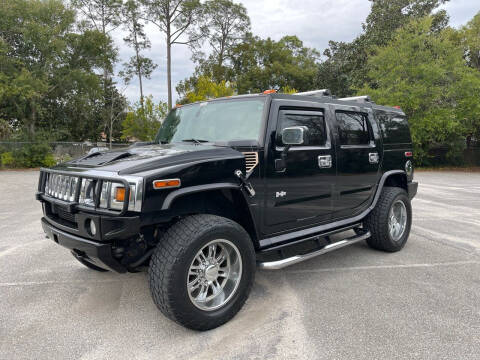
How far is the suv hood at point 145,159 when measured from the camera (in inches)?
104

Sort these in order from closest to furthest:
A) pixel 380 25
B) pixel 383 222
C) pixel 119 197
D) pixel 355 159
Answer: pixel 119 197 < pixel 355 159 < pixel 383 222 < pixel 380 25

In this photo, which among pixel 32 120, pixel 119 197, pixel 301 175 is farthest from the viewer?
pixel 32 120

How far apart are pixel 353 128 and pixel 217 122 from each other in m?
1.74

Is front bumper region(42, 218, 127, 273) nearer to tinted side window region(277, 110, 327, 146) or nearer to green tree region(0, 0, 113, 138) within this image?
tinted side window region(277, 110, 327, 146)

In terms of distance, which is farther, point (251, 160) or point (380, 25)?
point (380, 25)

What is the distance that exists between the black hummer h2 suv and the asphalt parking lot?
12.1 inches

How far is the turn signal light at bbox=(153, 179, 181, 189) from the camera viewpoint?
2.49 metres

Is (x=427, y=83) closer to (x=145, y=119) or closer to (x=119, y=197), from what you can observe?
(x=145, y=119)

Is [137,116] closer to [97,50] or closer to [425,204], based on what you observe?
[97,50]

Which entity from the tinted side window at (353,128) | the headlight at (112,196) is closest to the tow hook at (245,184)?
the headlight at (112,196)

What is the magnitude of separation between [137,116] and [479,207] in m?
20.6

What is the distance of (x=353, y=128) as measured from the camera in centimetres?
423

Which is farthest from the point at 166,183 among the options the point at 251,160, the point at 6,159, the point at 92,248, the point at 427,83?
the point at 6,159

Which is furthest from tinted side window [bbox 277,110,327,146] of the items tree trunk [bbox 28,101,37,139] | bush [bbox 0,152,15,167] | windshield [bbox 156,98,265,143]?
tree trunk [bbox 28,101,37,139]
